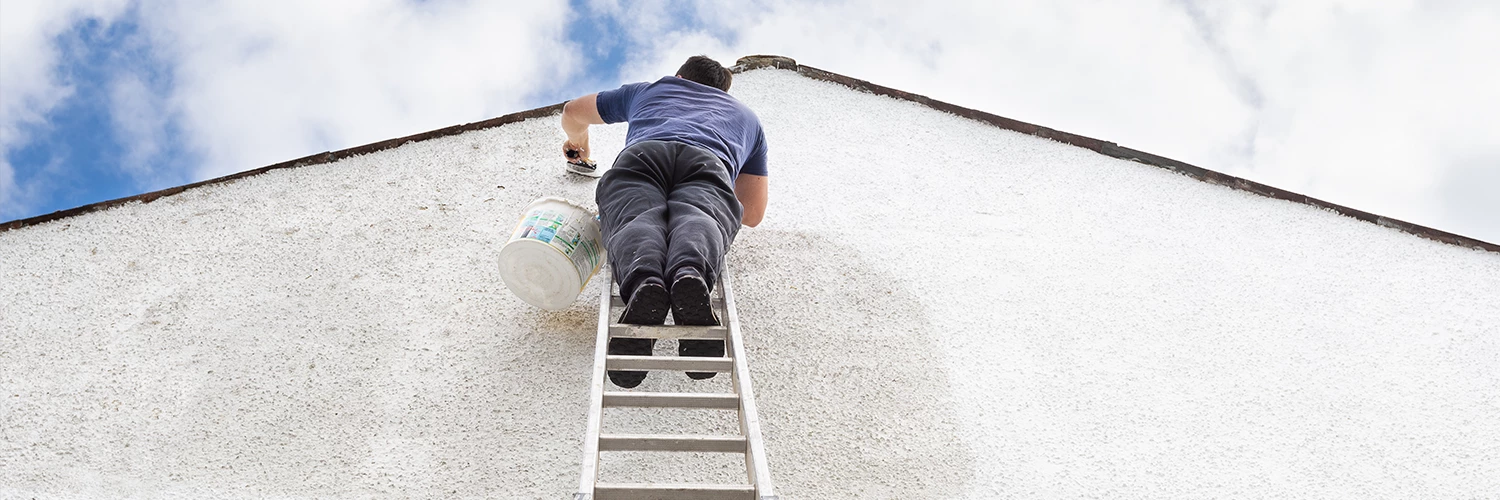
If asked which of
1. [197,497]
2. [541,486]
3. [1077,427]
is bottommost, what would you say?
[197,497]

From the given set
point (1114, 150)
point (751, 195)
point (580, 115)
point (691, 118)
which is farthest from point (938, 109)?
point (691, 118)

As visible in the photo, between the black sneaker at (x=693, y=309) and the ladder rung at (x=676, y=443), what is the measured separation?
1.22ft

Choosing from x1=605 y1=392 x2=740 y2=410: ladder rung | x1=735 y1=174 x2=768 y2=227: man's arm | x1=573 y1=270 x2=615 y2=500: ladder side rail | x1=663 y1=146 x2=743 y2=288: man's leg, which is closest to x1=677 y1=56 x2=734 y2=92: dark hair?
x1=735 y1=174 x2=768 y2=227: man's arm

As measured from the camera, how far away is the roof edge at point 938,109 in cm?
401

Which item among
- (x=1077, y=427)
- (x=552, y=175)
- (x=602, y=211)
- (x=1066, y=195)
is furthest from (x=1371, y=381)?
(x=552, y=175)

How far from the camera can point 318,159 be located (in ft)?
13.9

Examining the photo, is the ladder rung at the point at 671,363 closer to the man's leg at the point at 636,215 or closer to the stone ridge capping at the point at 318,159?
the man's leg at the point at 636,215

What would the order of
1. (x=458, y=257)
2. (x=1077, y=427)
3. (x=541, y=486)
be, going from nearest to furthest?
1. (x=541, y=486)
2. (x=1077, y=427)
3. (x=458, y=257)

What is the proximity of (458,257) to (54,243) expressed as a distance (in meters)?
1.61

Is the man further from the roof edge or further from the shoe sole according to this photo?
the roof edge

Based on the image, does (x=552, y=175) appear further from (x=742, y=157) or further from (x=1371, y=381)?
(x=1371, y=381)

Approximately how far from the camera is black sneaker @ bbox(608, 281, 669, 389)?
2.30 meters

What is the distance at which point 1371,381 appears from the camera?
3.29 meters

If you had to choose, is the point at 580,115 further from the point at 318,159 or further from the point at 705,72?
the point at 318,159
